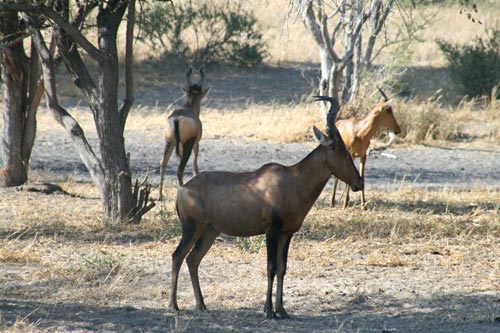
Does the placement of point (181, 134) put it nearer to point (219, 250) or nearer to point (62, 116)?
point (62, 116)

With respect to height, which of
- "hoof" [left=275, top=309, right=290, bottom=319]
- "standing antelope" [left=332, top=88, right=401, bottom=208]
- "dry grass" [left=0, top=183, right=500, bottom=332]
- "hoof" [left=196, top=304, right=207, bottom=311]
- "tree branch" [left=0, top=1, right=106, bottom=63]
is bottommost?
"dry grass" [left=0, top=183, right=500, bottom=332]

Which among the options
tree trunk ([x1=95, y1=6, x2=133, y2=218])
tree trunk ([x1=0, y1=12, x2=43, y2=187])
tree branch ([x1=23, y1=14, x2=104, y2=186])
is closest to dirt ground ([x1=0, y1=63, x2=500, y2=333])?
tree trunk ([x1=95, y1=6, x2=133, y2=218])

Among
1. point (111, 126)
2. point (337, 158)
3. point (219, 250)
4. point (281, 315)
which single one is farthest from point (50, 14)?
point (281, 315)

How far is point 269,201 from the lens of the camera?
671 centimetres

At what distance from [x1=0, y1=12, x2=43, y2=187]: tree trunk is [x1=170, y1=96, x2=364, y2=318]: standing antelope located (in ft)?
18.7

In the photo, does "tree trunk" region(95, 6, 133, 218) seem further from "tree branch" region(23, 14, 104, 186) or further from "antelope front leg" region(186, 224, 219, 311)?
"antelope front leg" region(186, 224, 219, 311)

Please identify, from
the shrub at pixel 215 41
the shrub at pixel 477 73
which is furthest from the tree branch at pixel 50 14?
the shrub at pixel 215 41

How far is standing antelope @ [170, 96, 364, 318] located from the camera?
6715 millimetres

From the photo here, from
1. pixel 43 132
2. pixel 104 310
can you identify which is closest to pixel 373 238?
pixel 104 310

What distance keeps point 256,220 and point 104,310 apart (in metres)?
1.42

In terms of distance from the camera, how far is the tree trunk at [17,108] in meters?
12.0

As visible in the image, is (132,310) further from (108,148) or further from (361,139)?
(361,139)

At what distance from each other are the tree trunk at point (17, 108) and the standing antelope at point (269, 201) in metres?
5.71

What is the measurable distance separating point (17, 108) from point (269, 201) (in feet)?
21.1
